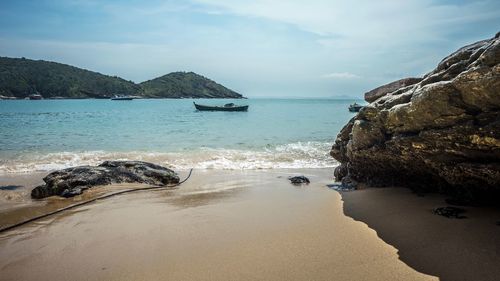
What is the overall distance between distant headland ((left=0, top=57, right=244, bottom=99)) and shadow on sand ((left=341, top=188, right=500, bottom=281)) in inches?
6336

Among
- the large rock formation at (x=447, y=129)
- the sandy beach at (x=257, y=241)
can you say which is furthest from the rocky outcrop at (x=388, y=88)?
the sandy beach at (x=257, y=241)

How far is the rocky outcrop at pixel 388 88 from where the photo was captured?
8350mm

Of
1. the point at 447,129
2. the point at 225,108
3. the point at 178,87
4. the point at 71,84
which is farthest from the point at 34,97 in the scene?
the point at 447,129

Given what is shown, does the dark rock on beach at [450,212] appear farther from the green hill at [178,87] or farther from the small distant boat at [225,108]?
the green hill at [178,87]

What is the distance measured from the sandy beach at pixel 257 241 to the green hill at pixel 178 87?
178536 mm

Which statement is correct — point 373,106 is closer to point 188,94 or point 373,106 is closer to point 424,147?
point 424,147

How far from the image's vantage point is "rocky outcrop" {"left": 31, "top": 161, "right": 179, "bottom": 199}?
26.9 feet

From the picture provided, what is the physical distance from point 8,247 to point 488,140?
24.6 feet

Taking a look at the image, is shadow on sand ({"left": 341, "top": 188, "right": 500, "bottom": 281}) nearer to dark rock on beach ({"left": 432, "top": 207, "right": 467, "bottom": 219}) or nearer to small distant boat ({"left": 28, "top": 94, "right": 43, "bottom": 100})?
dark rock on beach ({"left": 432, "top": 207, "right": 467, "bottom": 219})

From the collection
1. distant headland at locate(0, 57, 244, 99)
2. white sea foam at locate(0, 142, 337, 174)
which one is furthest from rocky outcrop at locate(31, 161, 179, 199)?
distant headland at locate(0, 57, 244, 99)

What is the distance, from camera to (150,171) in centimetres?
1003

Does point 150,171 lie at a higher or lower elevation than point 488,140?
lower

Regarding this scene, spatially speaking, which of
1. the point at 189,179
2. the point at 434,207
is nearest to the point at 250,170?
the point at 189,179

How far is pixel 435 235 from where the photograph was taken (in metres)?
4.50
